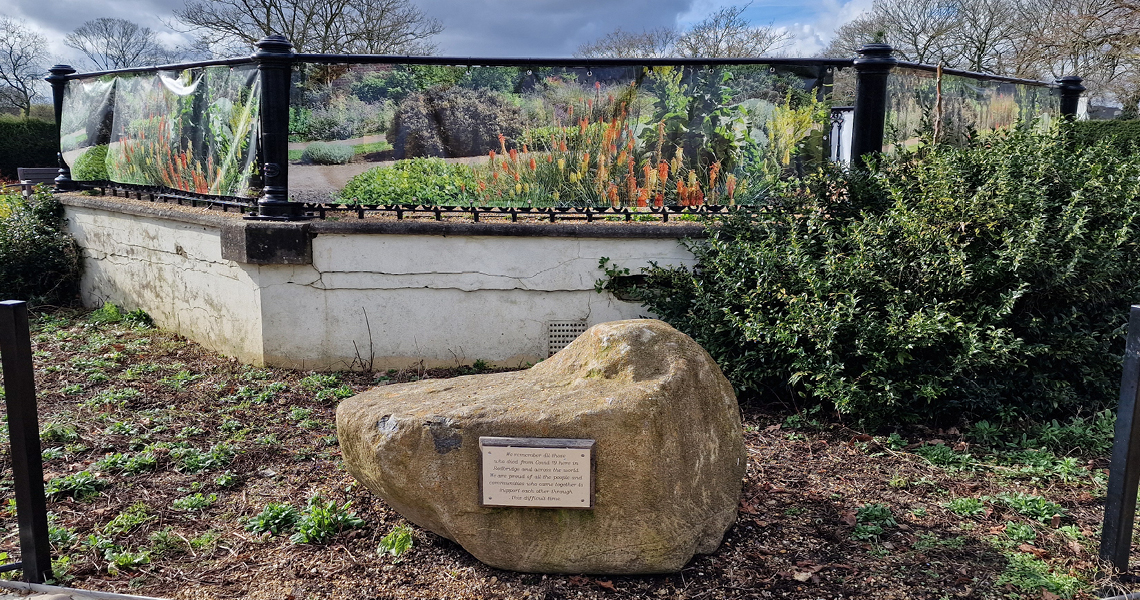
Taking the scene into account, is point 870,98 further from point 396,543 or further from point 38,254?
point 38,254

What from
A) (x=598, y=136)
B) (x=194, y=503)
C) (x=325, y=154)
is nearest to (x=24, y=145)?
(x=325, y=154)

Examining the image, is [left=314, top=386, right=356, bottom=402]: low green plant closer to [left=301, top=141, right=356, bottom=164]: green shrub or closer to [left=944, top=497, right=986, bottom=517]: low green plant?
[left=301, top=141, right=356, bottom=164]: green shrub

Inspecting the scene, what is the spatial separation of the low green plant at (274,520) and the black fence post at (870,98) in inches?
162

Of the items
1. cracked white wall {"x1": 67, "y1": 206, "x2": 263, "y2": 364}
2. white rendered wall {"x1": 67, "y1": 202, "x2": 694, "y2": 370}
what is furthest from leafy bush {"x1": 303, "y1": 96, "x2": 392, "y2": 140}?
cracked white wall {"x1": 67, "y1": 206, "x2": 263, "y2": 364}

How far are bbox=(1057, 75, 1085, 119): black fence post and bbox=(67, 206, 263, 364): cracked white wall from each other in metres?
7.19

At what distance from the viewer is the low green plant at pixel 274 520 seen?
324cm

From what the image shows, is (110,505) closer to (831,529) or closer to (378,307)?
(378,307)

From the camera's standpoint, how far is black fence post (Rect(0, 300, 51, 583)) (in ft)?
8.70

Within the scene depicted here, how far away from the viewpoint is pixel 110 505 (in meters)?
3.48

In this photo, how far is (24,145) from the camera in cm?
1988

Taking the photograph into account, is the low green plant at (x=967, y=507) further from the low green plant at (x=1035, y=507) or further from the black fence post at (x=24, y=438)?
the black fence post at (x=24, y=438)

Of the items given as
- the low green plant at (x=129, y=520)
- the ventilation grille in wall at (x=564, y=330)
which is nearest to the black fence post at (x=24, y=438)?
the low green plant at (x=129, y=520)

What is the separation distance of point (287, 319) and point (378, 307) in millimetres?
625

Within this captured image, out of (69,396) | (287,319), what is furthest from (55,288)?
(287,319)
